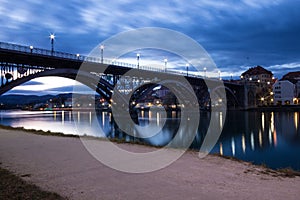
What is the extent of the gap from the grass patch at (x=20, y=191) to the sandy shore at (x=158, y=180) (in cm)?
28

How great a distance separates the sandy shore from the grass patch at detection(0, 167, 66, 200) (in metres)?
0.28

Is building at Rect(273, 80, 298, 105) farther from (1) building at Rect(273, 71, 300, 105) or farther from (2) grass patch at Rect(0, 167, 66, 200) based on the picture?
(2) grass patch at Rect(0, 167, 66, 200)

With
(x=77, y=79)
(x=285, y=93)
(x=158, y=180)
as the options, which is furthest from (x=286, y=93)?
(x=158, y=180)

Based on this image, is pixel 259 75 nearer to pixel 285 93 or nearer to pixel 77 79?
pixel 285 93

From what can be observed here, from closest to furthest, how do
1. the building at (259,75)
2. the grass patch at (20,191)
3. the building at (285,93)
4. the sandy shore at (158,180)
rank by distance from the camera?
1. the grass patch at (20,191)
2. the sandy shore at (158,180)
3. the building at (285,93)
4. the building at (259,75)

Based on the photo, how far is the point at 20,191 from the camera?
5.24 meters

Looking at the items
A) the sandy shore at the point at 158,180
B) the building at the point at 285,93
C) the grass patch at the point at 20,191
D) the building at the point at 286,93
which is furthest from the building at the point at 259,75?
the grass patch at the point at 20,191

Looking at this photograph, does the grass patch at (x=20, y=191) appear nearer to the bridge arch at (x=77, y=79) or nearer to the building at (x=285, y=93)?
the bridge arch at (x=77, y=79)

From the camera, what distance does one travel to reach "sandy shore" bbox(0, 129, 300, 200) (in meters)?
5.41

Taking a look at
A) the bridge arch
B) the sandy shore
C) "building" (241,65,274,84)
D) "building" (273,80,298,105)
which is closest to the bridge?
the bridge arch

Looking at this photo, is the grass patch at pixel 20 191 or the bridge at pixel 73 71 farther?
the bridge at pixel 73 71

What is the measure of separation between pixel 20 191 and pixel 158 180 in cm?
312

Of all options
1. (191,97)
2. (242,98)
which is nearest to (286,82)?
(242,98)

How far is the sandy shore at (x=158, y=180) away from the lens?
17.7 ft
